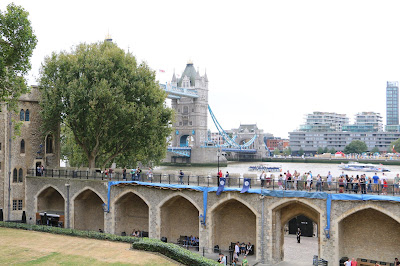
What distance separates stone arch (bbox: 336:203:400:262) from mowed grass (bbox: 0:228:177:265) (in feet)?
39.6

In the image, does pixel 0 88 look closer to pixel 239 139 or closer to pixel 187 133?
pixel 187 133

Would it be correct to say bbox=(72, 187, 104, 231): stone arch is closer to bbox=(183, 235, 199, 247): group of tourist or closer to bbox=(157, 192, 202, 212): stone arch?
bbox=(157, 192, 202, 212): stone arch

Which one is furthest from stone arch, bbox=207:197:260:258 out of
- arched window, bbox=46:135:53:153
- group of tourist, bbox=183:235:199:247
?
arched window, bbox=46:135:53:153

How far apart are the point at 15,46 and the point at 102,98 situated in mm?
9912

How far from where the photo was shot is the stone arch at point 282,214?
29941 mm

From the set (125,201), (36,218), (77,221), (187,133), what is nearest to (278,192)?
Answer: (125,201)

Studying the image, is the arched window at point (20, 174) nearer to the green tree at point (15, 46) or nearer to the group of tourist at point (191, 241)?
the green tree at point (15, 46)

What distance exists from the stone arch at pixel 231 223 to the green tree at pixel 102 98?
44.2ft

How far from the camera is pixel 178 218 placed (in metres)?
36.6

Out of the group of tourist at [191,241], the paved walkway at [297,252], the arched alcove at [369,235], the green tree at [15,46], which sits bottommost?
the paved walkway at [297,252]

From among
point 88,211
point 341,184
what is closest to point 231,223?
point 341,184

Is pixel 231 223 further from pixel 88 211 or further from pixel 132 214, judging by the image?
pixel 88 211

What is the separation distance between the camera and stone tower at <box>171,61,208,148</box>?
16150 centimetres

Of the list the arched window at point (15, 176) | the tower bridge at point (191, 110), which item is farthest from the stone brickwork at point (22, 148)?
the tower bridge at point (191, 110)
